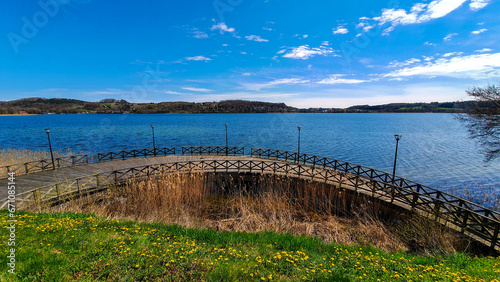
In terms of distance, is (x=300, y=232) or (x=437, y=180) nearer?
(x=300, y=232)

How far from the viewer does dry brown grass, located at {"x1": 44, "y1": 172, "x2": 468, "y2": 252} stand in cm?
940

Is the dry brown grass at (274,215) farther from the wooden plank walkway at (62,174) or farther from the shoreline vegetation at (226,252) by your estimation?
the wooden plank walkway at (62,174)

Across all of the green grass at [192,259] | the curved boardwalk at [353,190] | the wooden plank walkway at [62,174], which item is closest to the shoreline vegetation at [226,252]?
the green grass at [192,259]

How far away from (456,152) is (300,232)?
146 feet

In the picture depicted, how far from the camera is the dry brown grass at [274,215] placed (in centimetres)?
940

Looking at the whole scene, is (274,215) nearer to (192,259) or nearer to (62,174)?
(192,259)

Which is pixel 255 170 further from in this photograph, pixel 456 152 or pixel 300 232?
pixel 456 152

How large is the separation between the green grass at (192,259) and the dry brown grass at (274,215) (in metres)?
1.81

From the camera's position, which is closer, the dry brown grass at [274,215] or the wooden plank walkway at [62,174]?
the dry brown grass at [274,215]

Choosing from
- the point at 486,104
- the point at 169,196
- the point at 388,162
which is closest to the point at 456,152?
the point at 388,162

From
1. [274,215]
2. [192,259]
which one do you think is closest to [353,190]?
[274,215]

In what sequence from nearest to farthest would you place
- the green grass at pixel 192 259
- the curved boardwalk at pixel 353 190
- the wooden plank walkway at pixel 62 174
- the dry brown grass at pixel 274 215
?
the green grass at pixel 192 259, the dry brown grass at pixel 274 215, the curved boardwalk at pixel 353 190, the wooden plank walkway at pixel 62 174

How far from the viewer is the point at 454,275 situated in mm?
5453

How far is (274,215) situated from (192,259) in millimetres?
5476
